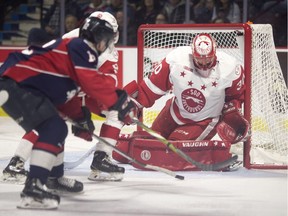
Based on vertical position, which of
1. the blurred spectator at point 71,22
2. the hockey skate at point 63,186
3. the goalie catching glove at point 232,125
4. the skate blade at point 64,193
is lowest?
the skate blade at point 64,193

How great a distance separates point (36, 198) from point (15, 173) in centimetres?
72

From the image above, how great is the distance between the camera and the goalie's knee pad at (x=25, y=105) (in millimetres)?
3498

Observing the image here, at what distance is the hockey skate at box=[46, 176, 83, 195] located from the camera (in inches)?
155

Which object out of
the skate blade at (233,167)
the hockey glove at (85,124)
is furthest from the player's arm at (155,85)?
the hockey glove at (85,124)

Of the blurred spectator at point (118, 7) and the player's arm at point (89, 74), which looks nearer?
the player's arm at point (89, 74)

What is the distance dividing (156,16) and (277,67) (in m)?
2.82

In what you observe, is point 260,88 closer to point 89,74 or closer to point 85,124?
point 85,124

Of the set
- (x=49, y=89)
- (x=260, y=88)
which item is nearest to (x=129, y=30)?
(x=260, y=88)

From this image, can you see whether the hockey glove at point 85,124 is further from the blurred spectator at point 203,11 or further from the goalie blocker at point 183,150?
the blurred spectator at point 203,11

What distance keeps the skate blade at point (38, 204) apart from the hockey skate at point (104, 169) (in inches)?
30.2

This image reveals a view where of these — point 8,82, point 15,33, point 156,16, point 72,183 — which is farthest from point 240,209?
point 15,33

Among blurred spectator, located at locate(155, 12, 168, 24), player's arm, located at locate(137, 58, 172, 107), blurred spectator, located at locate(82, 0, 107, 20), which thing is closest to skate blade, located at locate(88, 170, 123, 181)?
player's arm, located at locate(137, 58, 172, 107)

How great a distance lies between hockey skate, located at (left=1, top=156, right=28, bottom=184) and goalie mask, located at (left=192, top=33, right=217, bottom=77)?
3.60 ft

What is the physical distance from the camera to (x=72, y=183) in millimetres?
3934
